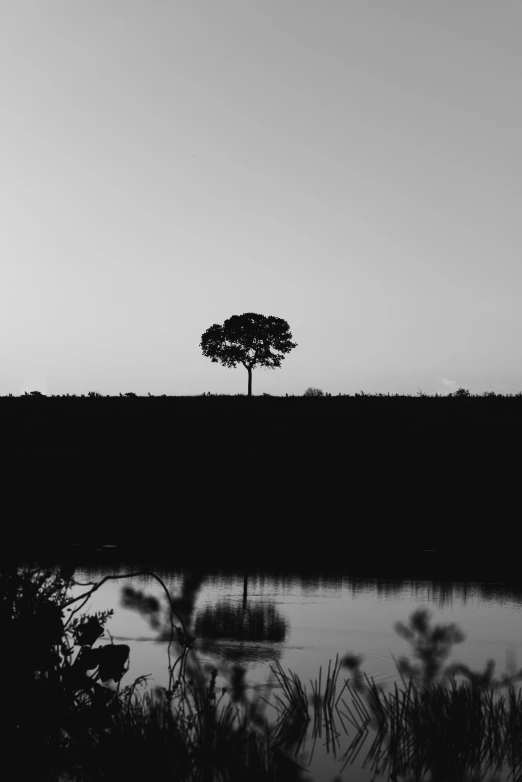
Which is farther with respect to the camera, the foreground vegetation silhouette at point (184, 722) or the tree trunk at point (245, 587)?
the tree trunk at point (245, 587)

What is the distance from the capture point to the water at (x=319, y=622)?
8.16 meters

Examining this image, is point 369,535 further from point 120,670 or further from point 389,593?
point 120,670

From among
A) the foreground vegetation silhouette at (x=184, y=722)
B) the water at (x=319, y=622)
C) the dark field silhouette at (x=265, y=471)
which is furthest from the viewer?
the dark field silhouette at (x=265, y=471)

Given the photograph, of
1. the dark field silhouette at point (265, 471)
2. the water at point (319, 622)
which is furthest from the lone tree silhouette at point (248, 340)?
the water at point (319, 622)

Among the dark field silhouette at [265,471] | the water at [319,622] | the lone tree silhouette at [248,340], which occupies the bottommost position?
the water at [319,622]

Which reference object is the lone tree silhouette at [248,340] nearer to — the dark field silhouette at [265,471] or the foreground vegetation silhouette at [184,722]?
the dark field silhouette at [265,471]

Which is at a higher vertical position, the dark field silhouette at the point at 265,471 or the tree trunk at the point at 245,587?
the dark field silhouette at the point at 265,471

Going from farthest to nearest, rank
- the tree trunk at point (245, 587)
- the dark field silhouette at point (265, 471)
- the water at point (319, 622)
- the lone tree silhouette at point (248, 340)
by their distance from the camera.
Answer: the lone tree silhouette at point (248, 340) < the dark field silhouette at point (265, 471) < the tree trunk at point (245, 587) < the water at point (319, 622)

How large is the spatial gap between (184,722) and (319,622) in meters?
5.97

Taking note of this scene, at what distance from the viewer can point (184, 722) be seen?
500cm

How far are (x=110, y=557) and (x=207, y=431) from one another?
18316mm

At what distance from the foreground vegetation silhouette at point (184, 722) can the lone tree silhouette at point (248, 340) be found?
232 feet

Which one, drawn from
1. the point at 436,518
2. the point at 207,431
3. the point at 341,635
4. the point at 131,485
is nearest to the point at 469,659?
the point at 341,635

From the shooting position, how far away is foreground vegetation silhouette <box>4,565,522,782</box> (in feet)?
14.9
